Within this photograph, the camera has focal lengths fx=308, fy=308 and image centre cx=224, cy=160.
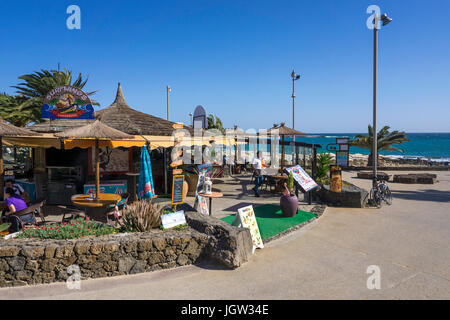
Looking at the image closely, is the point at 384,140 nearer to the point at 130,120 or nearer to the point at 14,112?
the point at 130,120

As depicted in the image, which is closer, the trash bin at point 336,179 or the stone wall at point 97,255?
the stone wall at point 97,255

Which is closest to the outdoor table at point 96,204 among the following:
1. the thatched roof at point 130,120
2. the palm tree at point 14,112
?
the thatched roof at point 130,120

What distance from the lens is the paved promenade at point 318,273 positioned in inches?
172

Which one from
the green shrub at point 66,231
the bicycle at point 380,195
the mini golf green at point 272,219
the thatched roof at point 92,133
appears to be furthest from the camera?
the bicycle at point 380,195

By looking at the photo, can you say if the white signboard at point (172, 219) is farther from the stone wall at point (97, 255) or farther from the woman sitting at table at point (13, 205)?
the woman sitting at table at point (13, 205)

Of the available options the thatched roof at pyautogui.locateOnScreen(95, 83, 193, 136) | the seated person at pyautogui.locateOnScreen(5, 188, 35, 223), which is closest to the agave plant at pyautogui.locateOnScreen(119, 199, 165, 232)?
the seated person at pyautogui.locateOnScreen(5, 188, 35, 223)

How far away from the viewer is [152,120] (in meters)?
12.6

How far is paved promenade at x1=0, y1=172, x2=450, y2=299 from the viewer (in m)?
4.38

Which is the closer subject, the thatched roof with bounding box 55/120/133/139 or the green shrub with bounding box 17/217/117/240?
the green shrub with bounding box 17/217/117/240

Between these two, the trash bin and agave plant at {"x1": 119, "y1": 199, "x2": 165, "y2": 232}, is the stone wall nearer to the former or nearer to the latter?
agave plant at {"x1": 119, "y1": 199, "x2": 165, "y2": 232}

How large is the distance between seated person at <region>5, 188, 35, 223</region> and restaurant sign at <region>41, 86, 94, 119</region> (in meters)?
4.92

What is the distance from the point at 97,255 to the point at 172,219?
1539 millimetres

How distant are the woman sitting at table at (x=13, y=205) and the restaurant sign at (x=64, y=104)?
4.92 meters

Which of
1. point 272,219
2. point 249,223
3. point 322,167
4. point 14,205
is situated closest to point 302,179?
point 272,219
